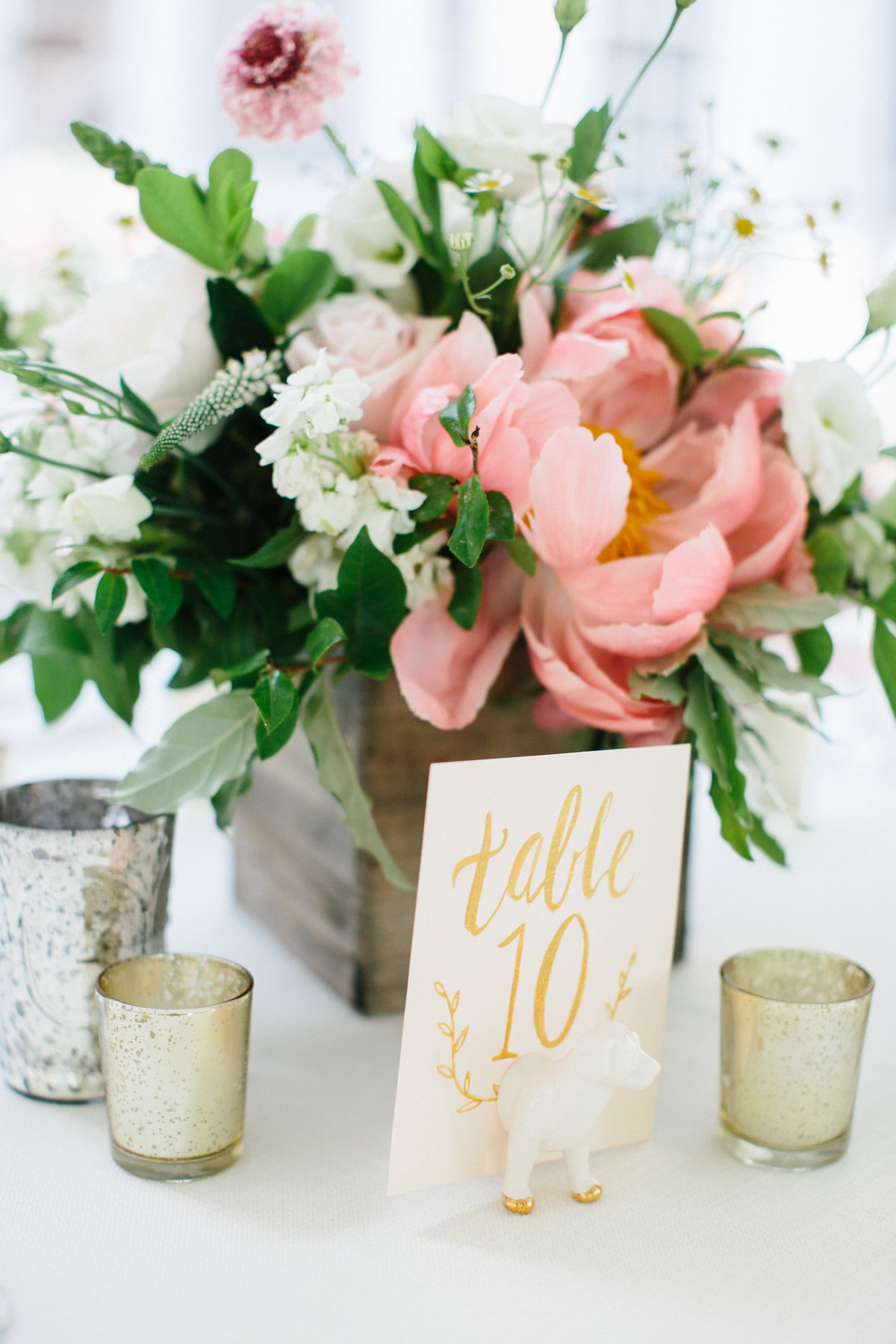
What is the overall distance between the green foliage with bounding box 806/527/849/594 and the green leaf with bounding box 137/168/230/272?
0.32 meters

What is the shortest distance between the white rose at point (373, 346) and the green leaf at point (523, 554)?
95 millimetres

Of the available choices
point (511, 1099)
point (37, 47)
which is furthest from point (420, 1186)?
point (37, 47)

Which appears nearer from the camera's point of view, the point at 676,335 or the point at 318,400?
the point at 318,400

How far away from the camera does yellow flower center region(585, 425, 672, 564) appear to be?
1.74ft

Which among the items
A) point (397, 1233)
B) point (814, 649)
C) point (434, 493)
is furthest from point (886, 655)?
point (397, 1233)

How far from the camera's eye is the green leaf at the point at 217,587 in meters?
0.53

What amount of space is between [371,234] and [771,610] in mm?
271

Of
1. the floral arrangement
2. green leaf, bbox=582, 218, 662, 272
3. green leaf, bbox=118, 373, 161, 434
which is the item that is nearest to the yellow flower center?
the floral arrangement

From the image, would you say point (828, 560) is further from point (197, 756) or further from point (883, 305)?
point (197, 756)

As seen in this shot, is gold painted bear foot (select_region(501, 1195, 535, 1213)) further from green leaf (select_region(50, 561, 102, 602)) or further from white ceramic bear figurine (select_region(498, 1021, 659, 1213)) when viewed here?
green leaf (select_region(50, 561, 102, 602))

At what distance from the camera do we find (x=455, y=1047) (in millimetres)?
438

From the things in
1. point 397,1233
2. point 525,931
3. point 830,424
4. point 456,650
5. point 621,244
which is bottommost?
point 397,1233

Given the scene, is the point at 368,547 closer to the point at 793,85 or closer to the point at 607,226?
the point at 607,226

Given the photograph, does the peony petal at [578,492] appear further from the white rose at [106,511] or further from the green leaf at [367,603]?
the white rose at [106,511]
